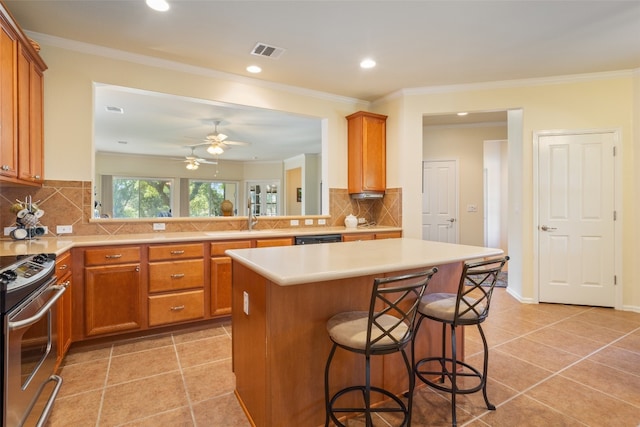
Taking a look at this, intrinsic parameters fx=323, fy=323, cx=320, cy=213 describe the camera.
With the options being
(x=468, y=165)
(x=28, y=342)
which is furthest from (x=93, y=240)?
(x=468, y=165)

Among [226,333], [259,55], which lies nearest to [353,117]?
[259,55]

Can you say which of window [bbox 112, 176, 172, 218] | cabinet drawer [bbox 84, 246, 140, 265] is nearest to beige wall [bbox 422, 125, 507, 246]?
cabinet drawer [bbox 84, 246, 140, 265]

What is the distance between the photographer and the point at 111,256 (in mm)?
2662

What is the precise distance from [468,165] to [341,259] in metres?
4.99

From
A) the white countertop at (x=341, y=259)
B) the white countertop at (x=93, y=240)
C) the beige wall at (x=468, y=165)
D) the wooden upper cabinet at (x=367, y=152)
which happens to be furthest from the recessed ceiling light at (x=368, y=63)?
the beige wall at (x=468, y=165)

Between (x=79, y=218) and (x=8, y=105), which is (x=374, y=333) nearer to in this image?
(x=8, y=105)

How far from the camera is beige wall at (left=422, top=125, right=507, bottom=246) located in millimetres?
5828

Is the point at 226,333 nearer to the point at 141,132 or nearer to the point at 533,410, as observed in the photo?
the point at 533,410

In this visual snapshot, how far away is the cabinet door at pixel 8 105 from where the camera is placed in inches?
82.2

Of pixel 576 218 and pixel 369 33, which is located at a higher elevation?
pixel 369 33

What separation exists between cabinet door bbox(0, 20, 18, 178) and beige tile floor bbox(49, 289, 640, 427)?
1.50 m

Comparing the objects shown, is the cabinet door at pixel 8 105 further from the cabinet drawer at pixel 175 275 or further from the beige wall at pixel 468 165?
the beige wall at pixel 468 165

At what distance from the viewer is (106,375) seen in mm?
2264

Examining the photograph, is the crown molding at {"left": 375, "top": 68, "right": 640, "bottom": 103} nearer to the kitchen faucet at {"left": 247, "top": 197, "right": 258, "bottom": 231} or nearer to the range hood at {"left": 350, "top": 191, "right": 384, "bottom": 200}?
the range hood at {"left": 350, "top": 191, "right": 384, "bottom": 200}
